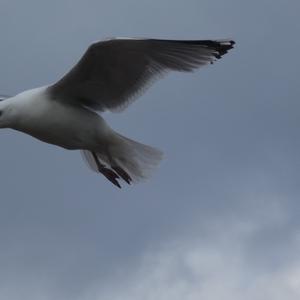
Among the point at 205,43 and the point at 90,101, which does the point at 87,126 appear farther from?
the point at 205,43

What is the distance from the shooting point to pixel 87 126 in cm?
941

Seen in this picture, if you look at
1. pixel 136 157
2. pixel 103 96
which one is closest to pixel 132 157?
pixel 136 157

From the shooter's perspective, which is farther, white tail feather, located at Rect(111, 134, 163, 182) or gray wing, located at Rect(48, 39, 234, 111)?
white tail feather, located at Rect(111, 134, 163, 182)

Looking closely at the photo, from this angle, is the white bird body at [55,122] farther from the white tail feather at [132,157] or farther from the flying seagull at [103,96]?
the white tail feather at [132,157]

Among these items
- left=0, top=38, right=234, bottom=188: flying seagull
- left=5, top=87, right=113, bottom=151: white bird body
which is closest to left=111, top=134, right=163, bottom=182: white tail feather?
left=0, top=38, right=234, bottom=188: flying seagull

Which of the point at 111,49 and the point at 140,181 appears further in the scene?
the point at 140,181

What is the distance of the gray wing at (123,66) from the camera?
881cm

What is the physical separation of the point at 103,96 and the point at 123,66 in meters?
0.46

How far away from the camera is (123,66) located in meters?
9.20

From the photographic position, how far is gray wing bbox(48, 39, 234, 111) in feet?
28.9

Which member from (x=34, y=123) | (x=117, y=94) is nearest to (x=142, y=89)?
(x=117, y=94)

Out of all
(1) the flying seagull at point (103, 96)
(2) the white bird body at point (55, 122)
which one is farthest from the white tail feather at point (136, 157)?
(2) the white bird body at point (55, 122)

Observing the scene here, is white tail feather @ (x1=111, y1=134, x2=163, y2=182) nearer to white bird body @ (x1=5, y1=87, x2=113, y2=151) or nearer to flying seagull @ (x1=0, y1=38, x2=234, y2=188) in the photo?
flying seagull @ (x1=0, y1=38, x2=234, y2=188)

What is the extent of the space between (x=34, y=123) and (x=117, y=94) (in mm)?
711
